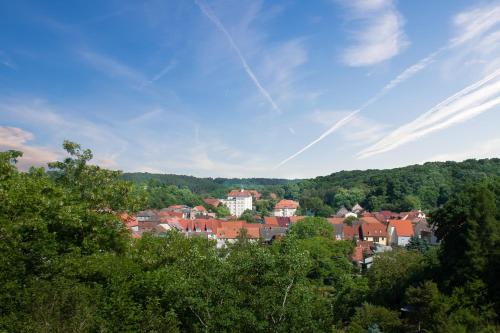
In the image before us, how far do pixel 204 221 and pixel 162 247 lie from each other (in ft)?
198

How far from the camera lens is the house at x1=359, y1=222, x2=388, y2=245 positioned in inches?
2842

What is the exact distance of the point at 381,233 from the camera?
72188mm

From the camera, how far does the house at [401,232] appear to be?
229 ft

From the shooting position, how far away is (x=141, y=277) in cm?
1384

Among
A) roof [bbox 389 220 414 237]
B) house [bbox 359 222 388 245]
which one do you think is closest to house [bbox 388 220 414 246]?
roof [bbox 389 220 414 237]

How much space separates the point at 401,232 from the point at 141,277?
64.3 m

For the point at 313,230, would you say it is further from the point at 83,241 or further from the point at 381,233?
the point at 83,241

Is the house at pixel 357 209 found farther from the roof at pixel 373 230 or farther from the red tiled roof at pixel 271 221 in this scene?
the roof at pixel 373 230

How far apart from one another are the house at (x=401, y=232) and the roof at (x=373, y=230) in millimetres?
1778

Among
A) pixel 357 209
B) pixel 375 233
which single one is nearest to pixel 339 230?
pixel 375 233

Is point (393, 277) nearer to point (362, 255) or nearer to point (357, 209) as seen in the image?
point (362, 255)

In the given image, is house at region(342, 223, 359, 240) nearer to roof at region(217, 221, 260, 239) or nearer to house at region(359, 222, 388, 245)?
house at region(359, 222, 388, 245)

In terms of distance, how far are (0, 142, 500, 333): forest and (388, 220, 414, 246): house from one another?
50.1 m

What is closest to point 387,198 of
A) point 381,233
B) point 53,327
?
point 381,233
